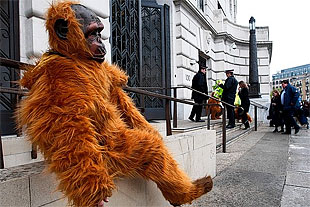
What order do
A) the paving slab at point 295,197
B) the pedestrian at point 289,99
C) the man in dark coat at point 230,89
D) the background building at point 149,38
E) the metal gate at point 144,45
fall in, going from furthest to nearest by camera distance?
the pedestrian at point 289,99
the man in dark coat at point 230,89
the metal gate at point 144,45
the background building at point 149,38
the paving slab at point 295,197

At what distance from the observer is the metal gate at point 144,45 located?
6.62 m

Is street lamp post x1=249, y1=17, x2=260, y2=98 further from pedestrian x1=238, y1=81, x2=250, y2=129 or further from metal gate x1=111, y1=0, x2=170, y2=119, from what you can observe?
metal gate x1=111, y1=0, x2=170, y2=119

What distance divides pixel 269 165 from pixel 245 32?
14.9 metres

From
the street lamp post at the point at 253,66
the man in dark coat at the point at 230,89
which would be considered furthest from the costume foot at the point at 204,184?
the street lamp post at the point at 253,66

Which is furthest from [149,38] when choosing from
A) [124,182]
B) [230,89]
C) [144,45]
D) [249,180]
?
[124,182]

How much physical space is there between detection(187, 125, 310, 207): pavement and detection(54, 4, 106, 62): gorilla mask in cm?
205

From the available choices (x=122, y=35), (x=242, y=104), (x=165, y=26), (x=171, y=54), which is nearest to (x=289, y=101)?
(x=242, y=104)

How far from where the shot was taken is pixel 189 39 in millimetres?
10383

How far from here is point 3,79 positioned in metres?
3.88

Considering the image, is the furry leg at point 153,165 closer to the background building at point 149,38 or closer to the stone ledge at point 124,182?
the stone ledge at point 124,182

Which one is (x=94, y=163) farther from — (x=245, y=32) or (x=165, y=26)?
(x=245, y=32)

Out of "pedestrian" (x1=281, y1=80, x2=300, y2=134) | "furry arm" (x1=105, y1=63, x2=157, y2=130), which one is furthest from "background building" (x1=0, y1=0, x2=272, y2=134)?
"pedestrian" (x1=281, y1=80, x2=300, y2=134)

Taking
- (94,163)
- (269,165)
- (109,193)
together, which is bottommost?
(269,165)

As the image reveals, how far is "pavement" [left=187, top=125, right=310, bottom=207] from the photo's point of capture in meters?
2.85
